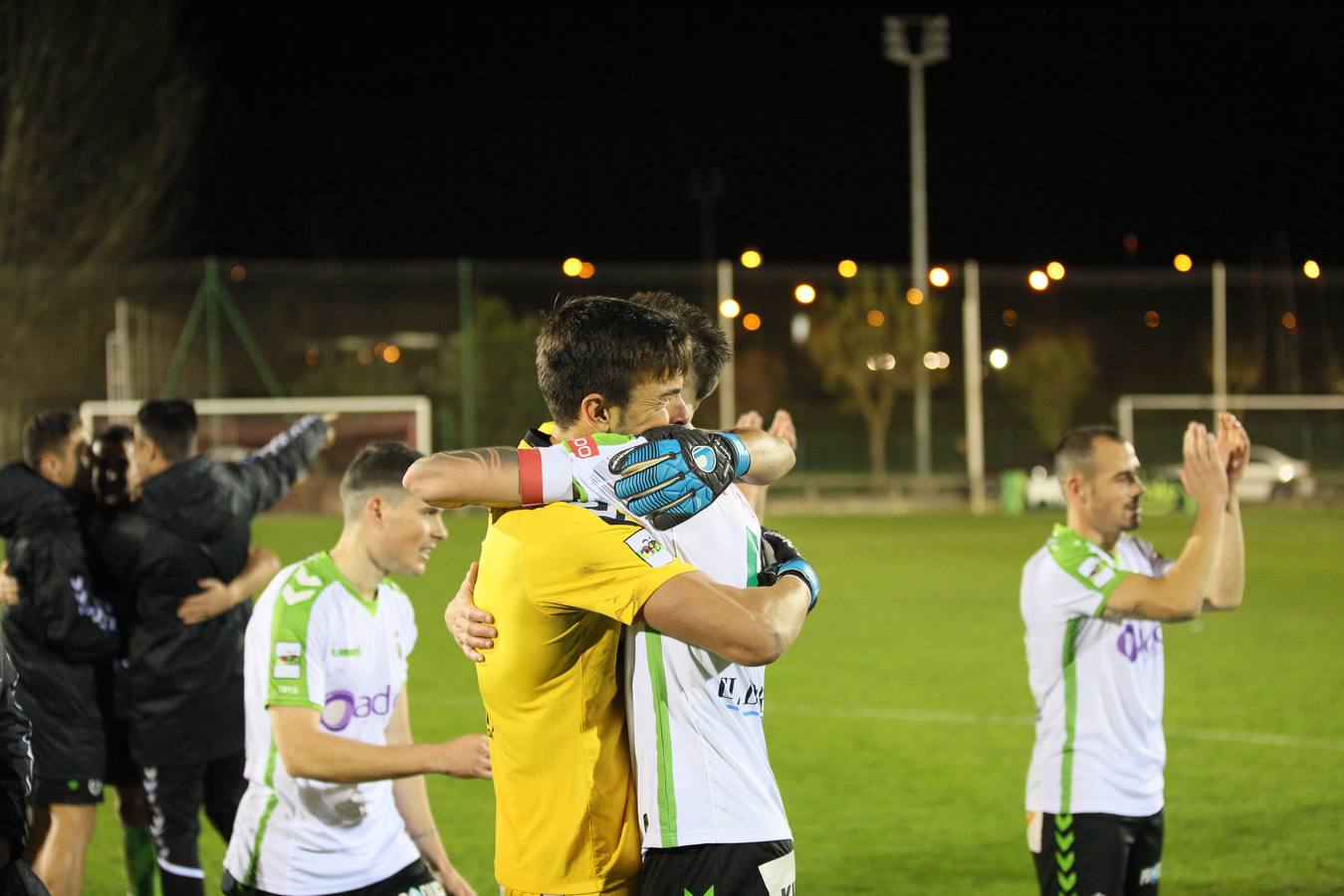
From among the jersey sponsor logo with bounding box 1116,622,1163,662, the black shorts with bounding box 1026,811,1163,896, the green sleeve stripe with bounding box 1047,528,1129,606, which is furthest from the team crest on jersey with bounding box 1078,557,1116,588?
the black shorts with bounding box 1026,811,1163,896

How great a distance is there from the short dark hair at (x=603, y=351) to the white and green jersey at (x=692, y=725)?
11cm

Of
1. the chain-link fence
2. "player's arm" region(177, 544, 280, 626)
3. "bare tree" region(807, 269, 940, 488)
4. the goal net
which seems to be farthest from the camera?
"bare tree" region(807, 269, 940, 488)

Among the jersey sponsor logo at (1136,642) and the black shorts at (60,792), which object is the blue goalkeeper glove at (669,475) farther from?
the black shorts at (60,792)

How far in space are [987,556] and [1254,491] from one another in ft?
45.1

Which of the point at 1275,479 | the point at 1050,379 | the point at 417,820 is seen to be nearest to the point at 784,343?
the point at 1050,379

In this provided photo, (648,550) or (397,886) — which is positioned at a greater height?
(648,550)

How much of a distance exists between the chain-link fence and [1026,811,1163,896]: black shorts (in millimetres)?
25629

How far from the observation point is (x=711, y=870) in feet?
9.21

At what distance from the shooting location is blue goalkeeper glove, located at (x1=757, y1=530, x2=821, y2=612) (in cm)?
285

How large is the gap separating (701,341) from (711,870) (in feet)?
3.76

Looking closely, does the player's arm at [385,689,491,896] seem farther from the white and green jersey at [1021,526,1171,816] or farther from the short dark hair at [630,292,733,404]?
the white and green jersey at [1021,526,1171,816]

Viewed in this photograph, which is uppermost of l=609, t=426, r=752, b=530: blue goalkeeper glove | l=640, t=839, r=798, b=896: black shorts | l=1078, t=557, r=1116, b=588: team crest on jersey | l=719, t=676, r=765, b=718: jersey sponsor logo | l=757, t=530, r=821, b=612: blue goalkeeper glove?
l=609, t=426, r=752, b=530: blue goalkeeper glove

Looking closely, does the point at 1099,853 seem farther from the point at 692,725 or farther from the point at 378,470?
the point at 378,470

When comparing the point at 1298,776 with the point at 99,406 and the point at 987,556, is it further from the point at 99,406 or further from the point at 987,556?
the point at 99,406
